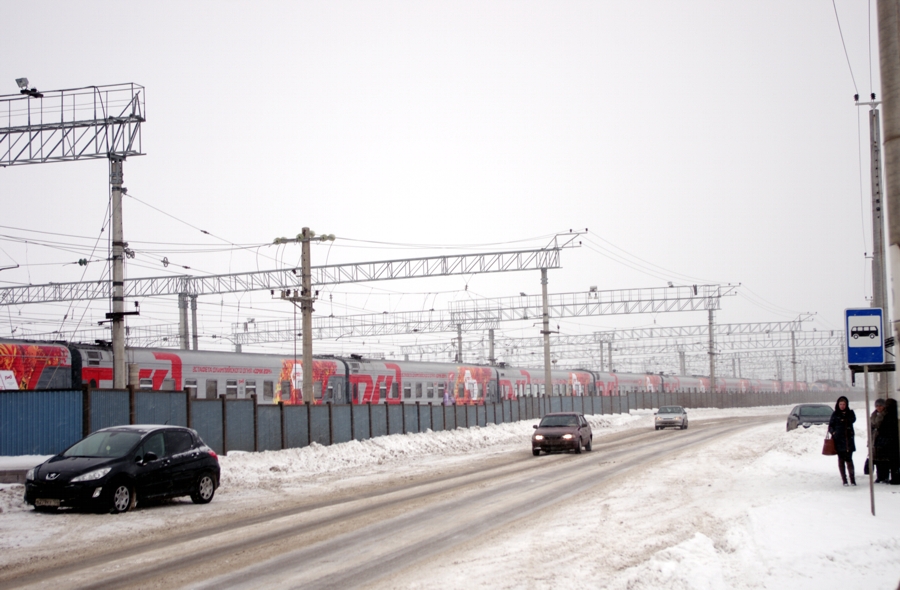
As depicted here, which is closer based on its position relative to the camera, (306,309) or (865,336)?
(865,336)

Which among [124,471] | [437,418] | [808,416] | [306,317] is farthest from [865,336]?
[808,416]

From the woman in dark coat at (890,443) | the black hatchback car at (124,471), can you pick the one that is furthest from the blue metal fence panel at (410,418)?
the woman in dark coat at (890,443)

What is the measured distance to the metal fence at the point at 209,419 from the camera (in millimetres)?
20047

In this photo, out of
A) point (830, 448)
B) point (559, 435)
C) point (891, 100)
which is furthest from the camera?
point (559, 435)

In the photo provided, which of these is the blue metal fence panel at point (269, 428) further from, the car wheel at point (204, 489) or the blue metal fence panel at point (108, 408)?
the car wheel at point (204, 489)

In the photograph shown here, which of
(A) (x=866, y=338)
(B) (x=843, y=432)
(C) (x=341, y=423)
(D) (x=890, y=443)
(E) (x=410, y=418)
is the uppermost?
(A) (x=866, y=338)

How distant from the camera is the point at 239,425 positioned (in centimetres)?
2497

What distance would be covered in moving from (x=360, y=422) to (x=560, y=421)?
7.61 m

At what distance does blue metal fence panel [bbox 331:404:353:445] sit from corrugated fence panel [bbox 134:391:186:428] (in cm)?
745

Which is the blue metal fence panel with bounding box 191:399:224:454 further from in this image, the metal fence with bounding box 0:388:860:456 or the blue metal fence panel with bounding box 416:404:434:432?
the blue metal fence panel with bounding box 416:404:434:432

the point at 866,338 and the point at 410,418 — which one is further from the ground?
the point at 866,338

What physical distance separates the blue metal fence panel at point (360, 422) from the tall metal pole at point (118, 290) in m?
9.92

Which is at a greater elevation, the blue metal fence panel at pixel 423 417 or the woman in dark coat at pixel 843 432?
the woman in dark coat at pixel 843 432

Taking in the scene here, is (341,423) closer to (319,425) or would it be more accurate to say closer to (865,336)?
(319,425)
